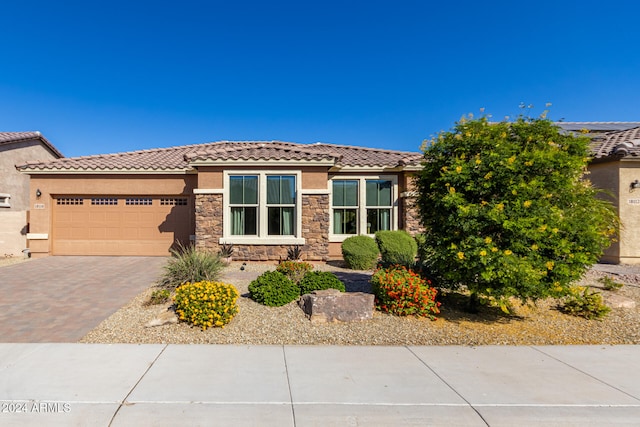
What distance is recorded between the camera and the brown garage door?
44.0ft

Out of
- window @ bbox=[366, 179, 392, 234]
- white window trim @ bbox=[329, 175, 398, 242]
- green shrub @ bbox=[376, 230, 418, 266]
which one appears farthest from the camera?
window @ bbox=[366, 179, 392, 234]

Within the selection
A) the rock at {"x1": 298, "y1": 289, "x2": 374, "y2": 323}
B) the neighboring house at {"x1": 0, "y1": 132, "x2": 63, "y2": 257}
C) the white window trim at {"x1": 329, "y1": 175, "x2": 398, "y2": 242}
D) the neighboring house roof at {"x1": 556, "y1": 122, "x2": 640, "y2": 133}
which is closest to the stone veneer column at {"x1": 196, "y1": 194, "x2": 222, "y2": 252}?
the white window trim at {"x1": 329, "y1": 175, "x2": 398, "y2": 242}

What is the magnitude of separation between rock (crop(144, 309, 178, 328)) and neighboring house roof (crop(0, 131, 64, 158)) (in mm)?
16284

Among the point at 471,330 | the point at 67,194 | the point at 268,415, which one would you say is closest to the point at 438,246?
the point at 471,330

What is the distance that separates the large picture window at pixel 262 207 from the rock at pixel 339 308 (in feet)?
19.2

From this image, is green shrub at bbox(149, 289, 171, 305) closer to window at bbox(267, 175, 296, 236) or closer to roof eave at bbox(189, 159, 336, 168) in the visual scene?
window at bbox(267, 175, 296, 236)

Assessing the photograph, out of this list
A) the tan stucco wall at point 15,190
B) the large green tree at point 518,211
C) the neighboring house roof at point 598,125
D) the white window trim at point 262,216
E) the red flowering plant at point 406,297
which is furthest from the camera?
the neighboring house roof at point 598,125

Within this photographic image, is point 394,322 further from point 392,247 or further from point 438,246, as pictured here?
point 392,247

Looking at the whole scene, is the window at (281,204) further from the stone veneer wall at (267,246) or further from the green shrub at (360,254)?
the green shrub at (360,254)

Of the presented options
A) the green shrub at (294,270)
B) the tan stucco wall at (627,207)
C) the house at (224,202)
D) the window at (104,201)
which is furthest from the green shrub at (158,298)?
the tan stucco wall at (627,207)

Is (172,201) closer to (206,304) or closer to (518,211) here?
(206,304)

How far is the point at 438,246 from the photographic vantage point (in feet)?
19.7

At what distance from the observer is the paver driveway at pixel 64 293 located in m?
5.54

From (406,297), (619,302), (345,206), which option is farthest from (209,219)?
(619,302)
